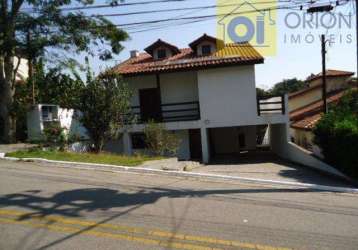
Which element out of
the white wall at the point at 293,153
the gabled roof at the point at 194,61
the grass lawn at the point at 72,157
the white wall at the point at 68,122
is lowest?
the white wall at the point at 293,153

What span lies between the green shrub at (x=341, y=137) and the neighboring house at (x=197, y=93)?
3146 mm

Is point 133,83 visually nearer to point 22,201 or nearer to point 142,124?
point 142,124

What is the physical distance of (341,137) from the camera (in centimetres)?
1387

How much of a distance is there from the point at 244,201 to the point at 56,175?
5.28 meters

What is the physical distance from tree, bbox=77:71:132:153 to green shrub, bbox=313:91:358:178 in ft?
27.8

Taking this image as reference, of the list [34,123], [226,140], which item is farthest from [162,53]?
[34,123]

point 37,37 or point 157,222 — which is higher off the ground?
point 37,37

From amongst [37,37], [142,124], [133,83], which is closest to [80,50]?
[37,37]

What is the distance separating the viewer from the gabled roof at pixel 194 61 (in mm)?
19031

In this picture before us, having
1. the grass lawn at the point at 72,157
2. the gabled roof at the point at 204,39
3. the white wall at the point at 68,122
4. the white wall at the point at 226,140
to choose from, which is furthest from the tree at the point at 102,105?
the white wall at the point at 226,140

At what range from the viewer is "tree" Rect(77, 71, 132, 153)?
1455 cm

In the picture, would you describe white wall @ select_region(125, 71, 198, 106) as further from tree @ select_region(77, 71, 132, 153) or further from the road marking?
the road marking

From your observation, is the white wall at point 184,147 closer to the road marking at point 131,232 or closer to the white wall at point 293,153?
the white wall at point 293,153

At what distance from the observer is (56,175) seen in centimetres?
1014
